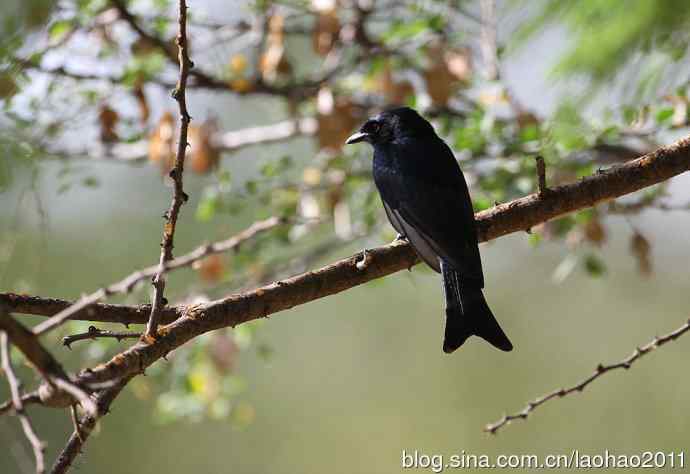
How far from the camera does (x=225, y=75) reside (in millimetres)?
5766

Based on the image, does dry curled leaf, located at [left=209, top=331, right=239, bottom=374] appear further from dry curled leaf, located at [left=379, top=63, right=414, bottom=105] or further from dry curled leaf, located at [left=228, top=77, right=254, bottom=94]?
dry curled leaf, located at [left=379, top=63, right=414, bottom=105]

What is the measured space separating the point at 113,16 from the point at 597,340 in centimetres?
833

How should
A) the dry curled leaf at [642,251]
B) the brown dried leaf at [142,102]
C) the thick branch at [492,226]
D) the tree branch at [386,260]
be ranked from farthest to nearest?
1. the brown dried leaf at [142,102]
2. the dry curled leaf at [642,251]
3. the thick branch at [492,226]
4. the tree branch at [386,260]

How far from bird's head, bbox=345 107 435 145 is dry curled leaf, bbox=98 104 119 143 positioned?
144cm

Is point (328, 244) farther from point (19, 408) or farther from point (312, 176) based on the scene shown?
point (19, 408)

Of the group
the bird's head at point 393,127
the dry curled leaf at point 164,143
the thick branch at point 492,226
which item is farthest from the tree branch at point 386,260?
the dry curled leaf at point 164,143

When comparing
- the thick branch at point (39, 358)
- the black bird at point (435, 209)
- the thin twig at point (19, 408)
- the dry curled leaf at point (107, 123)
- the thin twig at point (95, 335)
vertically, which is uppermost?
the dry curled leaf at point (107, 123)

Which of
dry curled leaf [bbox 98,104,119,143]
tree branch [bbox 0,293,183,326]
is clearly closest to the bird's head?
dry curled leaf [bbox 98,104,119,143]

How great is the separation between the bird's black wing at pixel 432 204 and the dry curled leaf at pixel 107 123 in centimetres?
173

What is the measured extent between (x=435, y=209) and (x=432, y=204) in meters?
0.06

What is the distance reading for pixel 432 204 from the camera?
366cm

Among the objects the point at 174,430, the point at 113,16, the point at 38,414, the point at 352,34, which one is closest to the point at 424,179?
the point at 352,34

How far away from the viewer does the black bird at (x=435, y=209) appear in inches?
125

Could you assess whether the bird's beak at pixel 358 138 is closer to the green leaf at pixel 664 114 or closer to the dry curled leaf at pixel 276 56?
the dry curled leaf at pixel 276 56
